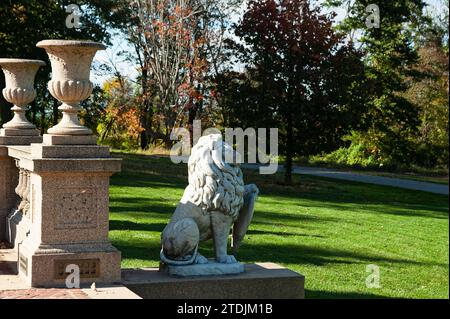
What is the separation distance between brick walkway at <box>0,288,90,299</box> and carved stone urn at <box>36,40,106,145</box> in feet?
4.77

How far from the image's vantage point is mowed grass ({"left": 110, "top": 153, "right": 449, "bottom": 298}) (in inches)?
390

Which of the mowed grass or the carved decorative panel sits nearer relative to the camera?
the carved decorative panel

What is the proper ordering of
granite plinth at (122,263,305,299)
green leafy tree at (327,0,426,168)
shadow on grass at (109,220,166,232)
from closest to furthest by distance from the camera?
1. granite plinth at (122,263,305,299)
2. shadow on grass at (109,220,166,232)
3. green leafy tree at (327,0,426,168)

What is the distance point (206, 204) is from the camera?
7.46 metres

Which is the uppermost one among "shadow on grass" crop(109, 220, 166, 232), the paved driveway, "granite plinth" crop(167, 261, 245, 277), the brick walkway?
"granite plinth" crop(167, 261, 245, 277)

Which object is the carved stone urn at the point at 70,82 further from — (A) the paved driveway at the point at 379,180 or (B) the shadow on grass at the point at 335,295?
(A) the paved driveway at the point at 379,180

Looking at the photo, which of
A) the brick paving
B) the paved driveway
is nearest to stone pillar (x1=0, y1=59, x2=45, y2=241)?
the brick paving

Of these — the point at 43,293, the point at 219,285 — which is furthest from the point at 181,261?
the point at 43,293

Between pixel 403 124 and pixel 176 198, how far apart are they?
61.5 ft

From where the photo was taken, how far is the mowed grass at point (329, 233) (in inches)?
390

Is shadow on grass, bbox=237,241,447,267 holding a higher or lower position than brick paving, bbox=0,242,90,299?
lower

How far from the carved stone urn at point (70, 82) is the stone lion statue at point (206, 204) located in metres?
1.17

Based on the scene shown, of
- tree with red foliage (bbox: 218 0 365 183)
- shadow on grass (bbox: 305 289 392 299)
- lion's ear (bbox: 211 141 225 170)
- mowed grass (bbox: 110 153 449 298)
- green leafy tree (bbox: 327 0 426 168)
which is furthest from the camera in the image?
green leafy tree (bbox: 327 0 426 168)

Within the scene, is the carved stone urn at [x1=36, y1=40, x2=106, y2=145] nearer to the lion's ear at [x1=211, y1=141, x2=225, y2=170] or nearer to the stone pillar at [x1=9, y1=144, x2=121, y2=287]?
the stone pillar at [x1=9, y1=144, x2=121, y2=287]
